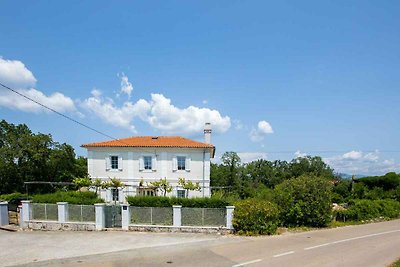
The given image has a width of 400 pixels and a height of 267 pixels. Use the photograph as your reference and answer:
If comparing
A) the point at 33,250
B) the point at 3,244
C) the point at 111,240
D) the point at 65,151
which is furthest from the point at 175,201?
the point at 65,151

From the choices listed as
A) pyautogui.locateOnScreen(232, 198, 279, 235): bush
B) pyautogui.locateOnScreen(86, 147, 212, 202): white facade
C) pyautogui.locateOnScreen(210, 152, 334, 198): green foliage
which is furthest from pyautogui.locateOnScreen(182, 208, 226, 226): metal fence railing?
pyautogui.locateOnScreen(210, 152, 334, 198): green foliage

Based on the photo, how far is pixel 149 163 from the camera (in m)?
28.5

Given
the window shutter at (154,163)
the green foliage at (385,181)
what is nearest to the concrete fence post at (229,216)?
the window shutter at (154,163)

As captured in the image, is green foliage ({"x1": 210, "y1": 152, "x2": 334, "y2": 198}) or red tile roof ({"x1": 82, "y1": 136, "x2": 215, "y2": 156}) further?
green foliage ({"x1": 210, "y1": 152, "x2": 334, "y2": 198})

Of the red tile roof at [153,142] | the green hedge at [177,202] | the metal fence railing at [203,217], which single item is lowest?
the metal fence railing at [203,217]

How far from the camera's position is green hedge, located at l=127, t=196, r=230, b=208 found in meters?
17.0

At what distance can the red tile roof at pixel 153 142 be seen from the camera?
28250 millimetres

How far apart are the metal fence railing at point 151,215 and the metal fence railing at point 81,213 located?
7.29 ft

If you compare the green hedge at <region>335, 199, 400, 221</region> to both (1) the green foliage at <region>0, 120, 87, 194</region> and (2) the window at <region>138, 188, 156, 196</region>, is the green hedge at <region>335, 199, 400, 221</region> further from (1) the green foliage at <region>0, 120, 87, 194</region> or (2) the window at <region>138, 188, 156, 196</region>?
(1) the green foliage at <region>0, 120, 87, 194</region>

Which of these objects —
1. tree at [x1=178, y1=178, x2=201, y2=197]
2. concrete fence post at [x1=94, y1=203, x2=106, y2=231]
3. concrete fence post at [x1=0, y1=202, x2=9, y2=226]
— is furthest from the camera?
tree at [x1=178, y1=178, x2=201, y2=197]

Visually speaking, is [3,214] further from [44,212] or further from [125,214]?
[125,214]

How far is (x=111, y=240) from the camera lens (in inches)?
581

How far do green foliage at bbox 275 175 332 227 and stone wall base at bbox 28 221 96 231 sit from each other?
11.3 meters

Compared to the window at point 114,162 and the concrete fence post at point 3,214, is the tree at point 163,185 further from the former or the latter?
the concrete fence post at point 3,214
